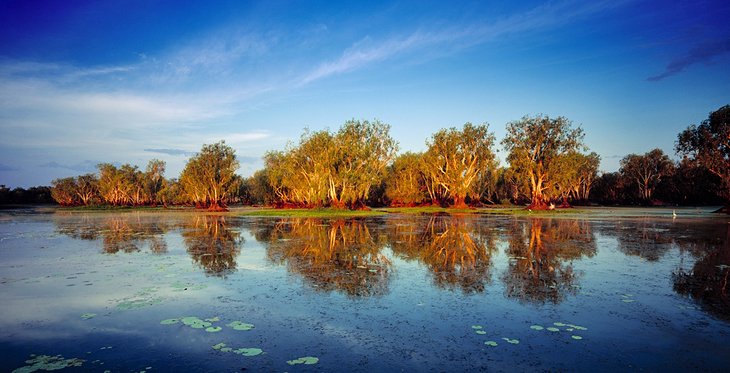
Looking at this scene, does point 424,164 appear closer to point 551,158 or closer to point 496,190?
point 551,158

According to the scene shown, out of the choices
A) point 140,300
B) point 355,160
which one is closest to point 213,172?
point 355,160

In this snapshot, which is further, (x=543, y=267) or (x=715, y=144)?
(x=715, y=144)

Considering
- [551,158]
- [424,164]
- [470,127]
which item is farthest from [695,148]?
[424,164]

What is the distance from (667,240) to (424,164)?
5217 centimetres

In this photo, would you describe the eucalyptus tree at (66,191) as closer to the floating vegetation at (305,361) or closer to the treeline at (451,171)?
the treeline at (451,171)

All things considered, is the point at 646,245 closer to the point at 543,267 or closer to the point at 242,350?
the point at 543,267

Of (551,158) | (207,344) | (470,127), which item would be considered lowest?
(207,344)

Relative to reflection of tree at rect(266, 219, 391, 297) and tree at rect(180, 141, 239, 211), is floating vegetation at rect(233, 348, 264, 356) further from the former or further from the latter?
tree at rect(180, 141, 239, 211)

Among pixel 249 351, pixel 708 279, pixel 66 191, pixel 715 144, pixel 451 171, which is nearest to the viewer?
pixel 249 351

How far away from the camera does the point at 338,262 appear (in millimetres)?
13562

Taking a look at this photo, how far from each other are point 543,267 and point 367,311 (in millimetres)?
7330

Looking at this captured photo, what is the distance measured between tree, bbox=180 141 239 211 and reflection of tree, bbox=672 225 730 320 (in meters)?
72.7

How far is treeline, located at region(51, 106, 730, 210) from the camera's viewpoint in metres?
55.0

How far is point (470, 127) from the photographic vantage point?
209ft
